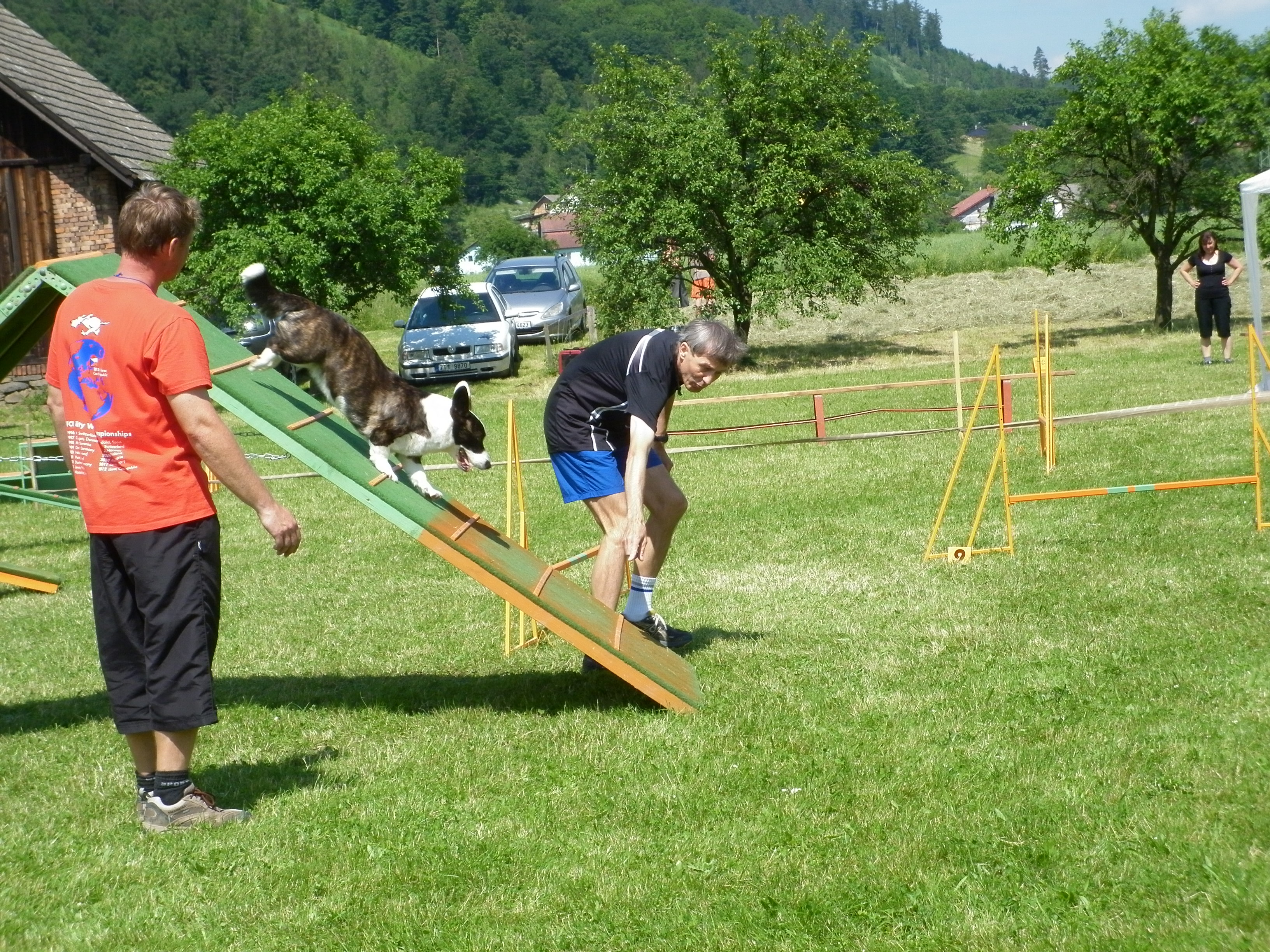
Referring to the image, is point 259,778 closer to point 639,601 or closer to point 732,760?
point 732,760

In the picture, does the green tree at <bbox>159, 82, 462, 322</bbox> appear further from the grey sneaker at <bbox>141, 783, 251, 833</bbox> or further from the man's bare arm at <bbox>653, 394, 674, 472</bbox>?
the grey sneaker at <bbox>141, 783, 251, 833</bbox>

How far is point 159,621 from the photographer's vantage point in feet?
13.0

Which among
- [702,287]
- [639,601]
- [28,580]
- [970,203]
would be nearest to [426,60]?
[970,203]

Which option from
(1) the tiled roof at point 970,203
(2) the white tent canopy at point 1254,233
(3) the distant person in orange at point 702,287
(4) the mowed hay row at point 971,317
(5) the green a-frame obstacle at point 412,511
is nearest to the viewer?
(5) the green a-frame obstacle at point 412,511

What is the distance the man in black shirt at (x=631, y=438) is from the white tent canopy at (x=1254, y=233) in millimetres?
9882

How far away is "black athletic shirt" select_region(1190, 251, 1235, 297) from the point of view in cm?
1623

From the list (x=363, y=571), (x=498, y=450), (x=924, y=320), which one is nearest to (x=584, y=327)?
(x=924, y=320)

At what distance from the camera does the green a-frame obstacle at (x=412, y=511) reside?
5.04 meters

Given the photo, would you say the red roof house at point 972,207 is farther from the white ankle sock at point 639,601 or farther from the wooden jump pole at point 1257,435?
the white ankle sock at point 639,601

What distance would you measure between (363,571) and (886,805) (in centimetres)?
563

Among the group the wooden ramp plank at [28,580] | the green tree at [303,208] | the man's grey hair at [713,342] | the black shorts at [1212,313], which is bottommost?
the wooden ramp plank at [28,580]

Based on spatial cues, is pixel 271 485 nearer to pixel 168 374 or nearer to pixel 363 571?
pixel 363 571

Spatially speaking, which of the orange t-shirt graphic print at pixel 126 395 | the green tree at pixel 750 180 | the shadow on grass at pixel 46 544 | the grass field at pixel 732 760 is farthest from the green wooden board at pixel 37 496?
the green tree at pixel 750 180

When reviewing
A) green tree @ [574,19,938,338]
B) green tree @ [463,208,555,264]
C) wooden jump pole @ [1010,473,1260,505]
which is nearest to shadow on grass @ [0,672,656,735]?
wooden jump pole @ [1010,473,1260,505]
